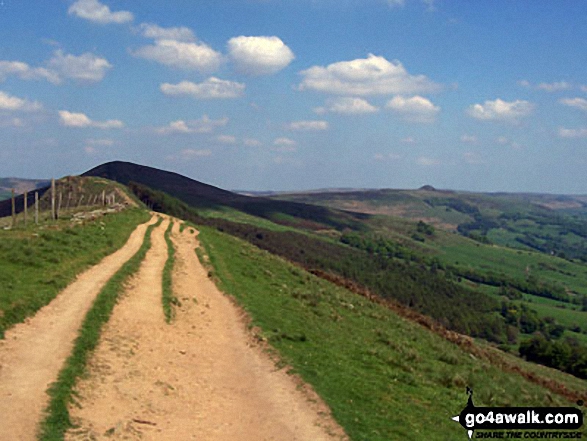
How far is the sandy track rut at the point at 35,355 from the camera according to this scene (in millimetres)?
12023

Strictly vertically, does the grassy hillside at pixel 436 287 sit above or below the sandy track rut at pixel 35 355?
below

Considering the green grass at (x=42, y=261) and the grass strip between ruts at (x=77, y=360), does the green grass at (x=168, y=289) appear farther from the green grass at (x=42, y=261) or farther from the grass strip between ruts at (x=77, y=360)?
the green grass at (x=42, y=261)

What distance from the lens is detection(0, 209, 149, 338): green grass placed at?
784 inches

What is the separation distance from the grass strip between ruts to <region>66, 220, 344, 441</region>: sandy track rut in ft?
0.94

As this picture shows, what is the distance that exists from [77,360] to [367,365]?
33.8 feet

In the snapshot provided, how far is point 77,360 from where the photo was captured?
1580 cm

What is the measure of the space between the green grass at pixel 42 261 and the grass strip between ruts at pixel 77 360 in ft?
6.87

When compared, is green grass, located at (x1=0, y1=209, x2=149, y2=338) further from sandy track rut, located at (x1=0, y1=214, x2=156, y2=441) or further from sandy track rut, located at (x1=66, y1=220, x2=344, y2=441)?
sandy track rut, located at (x1=66, y1=220, x2=344, y2=441)

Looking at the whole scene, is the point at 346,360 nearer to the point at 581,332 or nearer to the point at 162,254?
the point at 162,254

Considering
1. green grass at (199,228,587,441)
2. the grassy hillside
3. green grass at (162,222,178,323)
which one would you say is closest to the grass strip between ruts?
green grass at (162,222,178,323)

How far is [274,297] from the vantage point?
30.5 metres

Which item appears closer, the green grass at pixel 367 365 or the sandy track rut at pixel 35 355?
the sandy track rut at pixel 35 355

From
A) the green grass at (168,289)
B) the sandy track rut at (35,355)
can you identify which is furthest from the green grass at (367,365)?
the sandy track rut at (35,355)

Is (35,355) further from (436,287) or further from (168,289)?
(436,287)
